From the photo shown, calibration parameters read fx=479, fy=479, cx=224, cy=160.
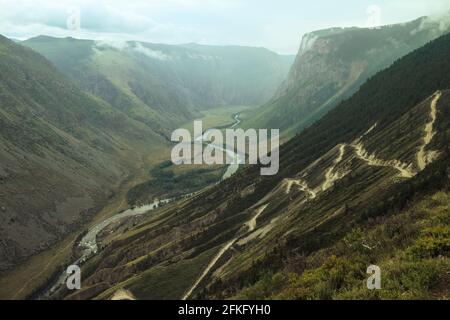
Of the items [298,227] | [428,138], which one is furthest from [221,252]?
[428,138]

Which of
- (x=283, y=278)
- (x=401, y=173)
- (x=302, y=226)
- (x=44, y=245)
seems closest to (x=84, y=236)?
(x=44, y=245)

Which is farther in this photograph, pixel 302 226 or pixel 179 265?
pixel 179 265

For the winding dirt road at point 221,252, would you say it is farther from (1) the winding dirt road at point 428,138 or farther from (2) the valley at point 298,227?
(1) the winding dirt road at point 428,138

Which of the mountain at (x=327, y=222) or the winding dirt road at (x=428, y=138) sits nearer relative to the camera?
the mountain at (x=327, y=222)

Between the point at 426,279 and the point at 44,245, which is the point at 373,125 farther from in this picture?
the point at 426,279

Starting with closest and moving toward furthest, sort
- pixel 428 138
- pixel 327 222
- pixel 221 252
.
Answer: pixel 327 222
pixel 221 252
pixel 428 138

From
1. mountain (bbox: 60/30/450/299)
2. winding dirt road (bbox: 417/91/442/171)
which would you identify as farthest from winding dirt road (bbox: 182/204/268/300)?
winding dirt road (bbox: 417/91/442/171)

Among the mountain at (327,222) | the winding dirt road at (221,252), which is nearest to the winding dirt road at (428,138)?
the mountain at (327,222)

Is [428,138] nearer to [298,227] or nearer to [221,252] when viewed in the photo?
[298,227]
